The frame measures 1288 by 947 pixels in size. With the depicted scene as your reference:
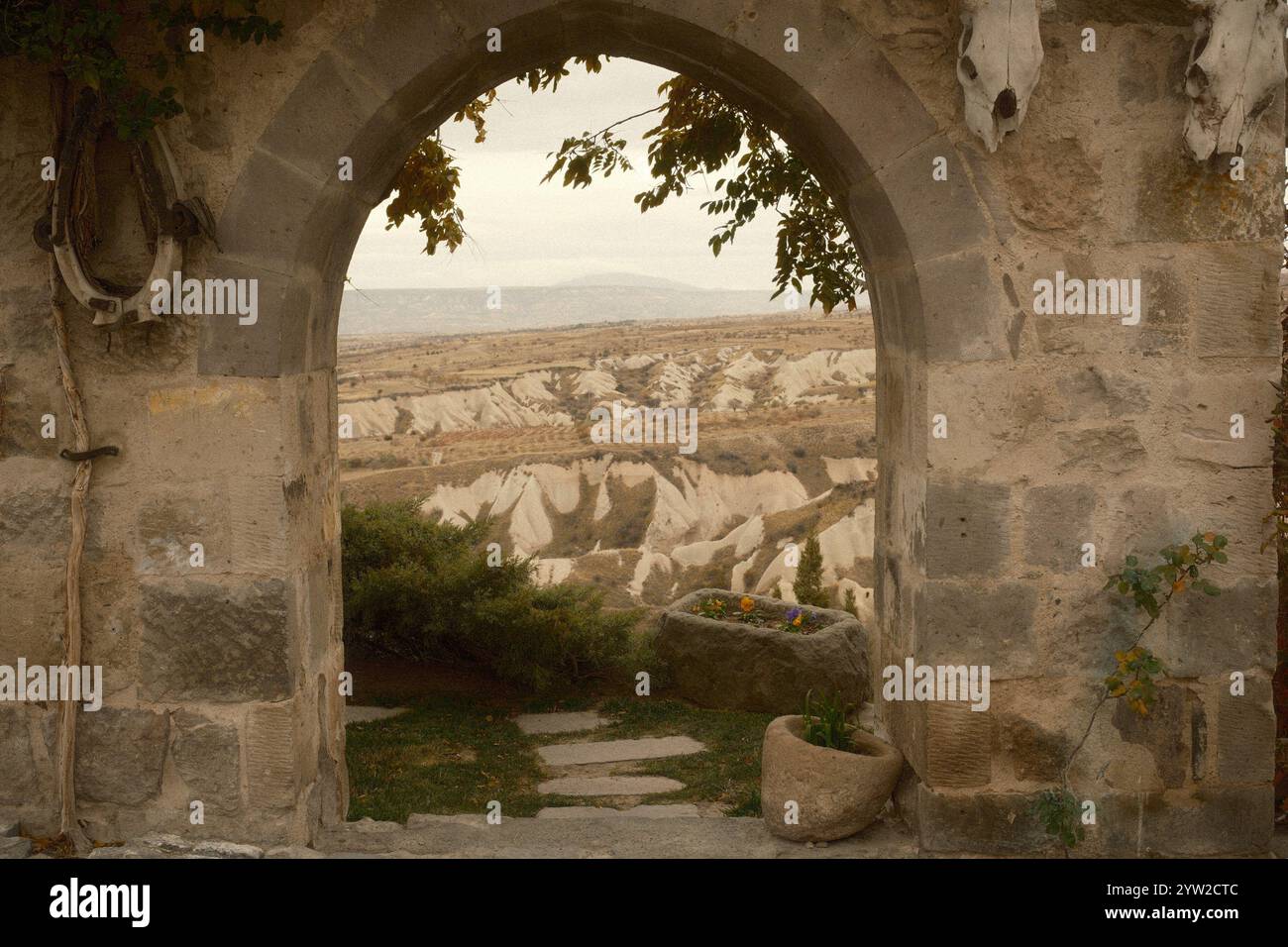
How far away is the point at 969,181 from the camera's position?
10.1ft

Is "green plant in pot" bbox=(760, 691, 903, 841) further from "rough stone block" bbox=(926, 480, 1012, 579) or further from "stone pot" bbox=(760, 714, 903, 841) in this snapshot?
"rough stone block" bbox=(926, 480, 1012, 579)

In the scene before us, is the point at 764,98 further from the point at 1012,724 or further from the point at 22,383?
the point at 22,383

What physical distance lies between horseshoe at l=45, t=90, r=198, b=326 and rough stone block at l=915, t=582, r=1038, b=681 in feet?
7.58

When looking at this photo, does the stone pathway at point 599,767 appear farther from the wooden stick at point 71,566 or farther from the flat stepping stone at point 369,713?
the wooden stick at point 71,566

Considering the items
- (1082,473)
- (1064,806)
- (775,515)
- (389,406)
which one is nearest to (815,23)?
(1082,473)

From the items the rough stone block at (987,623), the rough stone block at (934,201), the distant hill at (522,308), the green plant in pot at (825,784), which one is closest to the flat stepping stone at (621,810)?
the green plant in pot at (825,784)

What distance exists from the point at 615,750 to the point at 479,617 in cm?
169

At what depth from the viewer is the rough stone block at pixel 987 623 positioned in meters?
3.13

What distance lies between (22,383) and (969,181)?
276 cm

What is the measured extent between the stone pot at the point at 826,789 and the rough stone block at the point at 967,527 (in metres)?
0.65

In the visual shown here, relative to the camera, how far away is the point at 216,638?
312 cm


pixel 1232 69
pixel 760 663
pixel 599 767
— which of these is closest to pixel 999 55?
pixel 1232 69

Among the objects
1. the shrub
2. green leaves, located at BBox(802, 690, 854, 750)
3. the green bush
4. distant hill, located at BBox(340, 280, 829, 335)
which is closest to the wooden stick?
green leaves, located at BBox(802, 690, 854, 750)

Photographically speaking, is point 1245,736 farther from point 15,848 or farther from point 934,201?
point 15,848
